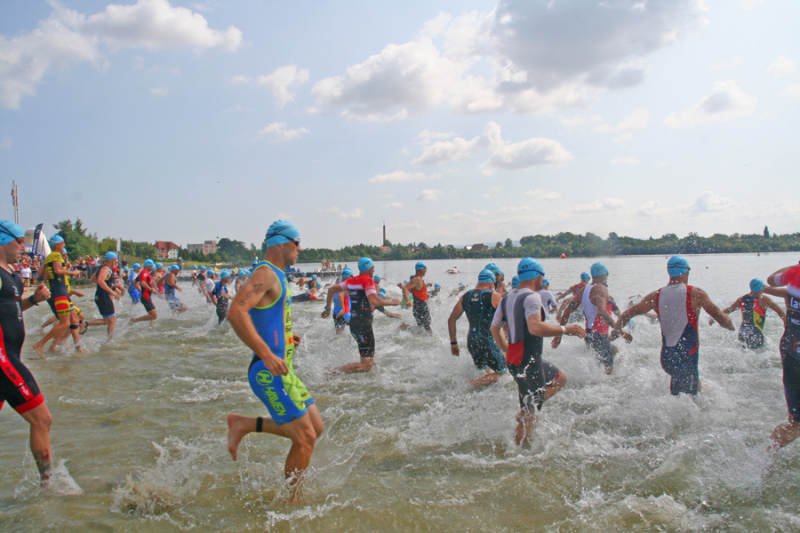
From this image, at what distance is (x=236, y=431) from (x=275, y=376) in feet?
1.97

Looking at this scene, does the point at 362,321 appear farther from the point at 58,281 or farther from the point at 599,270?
the point at 58,281

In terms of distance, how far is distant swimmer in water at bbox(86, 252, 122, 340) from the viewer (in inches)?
355

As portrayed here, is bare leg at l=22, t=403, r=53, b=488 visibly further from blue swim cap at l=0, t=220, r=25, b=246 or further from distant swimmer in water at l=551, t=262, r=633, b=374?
distant swimmer in water at l=551, t=262, r=633, b=374

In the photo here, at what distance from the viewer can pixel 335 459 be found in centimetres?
387

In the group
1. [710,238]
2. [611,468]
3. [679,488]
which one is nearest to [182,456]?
[611,468]

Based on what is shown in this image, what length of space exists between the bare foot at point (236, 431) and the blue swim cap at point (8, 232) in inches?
87.8

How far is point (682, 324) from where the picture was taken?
4.46m

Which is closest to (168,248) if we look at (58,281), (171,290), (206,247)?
(206,247)

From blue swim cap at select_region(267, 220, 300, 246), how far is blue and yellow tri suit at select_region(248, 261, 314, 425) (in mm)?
231

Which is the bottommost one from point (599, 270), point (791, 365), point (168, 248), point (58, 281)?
point (791, 365)

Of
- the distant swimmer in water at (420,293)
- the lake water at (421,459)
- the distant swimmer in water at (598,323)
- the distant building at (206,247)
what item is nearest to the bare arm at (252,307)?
the lake water at (421,459)

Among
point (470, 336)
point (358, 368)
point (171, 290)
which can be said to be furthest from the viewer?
point (171, 290)

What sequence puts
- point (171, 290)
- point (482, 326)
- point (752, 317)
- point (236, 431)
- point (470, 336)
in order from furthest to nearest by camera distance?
1. point (171, 290)
2. point (752, 317)
3. point (470, 336)
4. point (482, 326)
5. point (236, 431)

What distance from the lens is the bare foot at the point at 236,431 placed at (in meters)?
3.04
